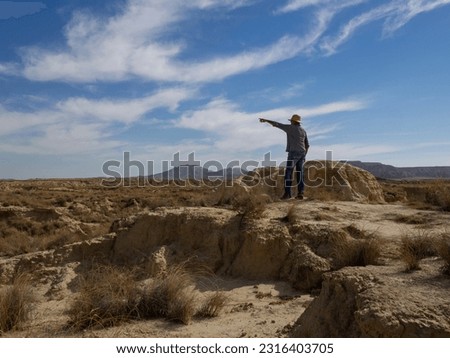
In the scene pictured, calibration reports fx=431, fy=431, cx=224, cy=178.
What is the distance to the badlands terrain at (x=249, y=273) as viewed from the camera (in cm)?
381

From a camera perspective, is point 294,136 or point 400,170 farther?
point 400,170

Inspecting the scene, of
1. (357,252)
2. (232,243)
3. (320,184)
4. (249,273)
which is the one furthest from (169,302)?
(320,184)

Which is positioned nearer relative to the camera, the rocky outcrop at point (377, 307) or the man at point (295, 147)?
the rocky outcrop at point (377, 307)

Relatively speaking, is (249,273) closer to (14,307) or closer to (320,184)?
(14,307)

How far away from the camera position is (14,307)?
450cm

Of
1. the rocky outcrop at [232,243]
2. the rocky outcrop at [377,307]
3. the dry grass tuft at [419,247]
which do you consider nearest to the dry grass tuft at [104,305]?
the rocky outcrop at [232,243]

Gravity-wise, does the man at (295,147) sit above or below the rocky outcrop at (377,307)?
above

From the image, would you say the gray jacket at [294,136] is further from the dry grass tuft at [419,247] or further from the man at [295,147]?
the dry grass tuft at [419,247]

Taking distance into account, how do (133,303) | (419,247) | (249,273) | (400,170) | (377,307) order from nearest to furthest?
1. (377,307)
2. (133,303)
3. (419,247)
4. (249,273)
5. (400,170)

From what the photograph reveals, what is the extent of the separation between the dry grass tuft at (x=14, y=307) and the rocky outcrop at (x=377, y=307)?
280cm

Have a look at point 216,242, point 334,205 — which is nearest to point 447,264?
point 216,242

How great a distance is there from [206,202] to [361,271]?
21.7 ft

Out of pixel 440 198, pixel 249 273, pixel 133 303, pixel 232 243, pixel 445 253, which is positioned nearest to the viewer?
pixel 445 253

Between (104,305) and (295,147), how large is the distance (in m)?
6.11
